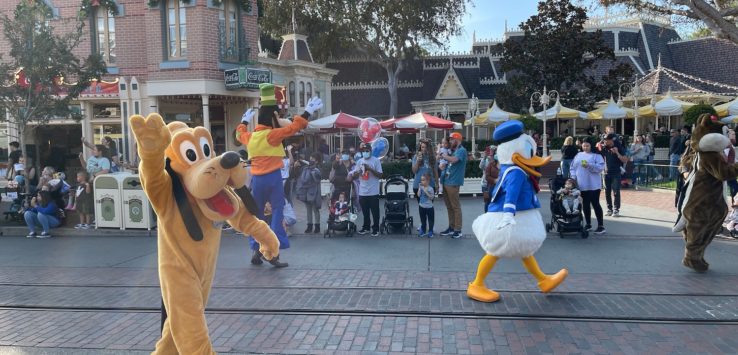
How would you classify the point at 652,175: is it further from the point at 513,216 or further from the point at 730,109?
the point at 513,216

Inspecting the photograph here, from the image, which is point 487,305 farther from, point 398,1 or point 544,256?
point 398,1

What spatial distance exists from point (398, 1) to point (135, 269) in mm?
22999

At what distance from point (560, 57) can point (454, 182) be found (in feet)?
59.2

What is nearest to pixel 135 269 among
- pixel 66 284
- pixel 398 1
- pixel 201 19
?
pixel 66 284

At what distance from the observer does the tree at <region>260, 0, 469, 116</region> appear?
2816 centimetres

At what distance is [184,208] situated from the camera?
A: 3.54 meters

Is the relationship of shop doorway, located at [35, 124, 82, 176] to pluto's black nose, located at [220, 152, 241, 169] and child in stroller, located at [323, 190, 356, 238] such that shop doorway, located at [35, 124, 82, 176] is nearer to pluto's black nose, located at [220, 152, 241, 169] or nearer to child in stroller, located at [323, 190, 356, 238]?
child in stroller, located at [323, 190, 356, 238]

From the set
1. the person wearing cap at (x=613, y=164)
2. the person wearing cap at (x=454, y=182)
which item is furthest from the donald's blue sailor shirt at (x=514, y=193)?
the person wearing cap at (x=613, y=164)

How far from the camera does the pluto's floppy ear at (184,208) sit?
11.5ft

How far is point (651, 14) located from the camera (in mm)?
13250

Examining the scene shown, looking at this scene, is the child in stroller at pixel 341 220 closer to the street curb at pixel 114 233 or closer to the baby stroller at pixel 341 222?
the baby stroller at pixel 341 222

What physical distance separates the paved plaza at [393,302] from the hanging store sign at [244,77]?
9.08 metres

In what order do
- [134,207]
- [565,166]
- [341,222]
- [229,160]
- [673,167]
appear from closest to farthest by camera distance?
[229,160], [341,222], [134,207], [565,166], [673,167]

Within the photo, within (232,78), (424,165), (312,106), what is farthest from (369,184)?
(232,78)
